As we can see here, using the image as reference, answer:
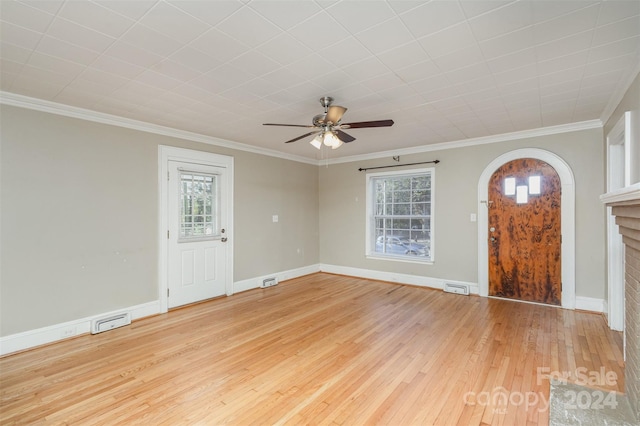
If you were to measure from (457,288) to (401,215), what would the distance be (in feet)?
5.36

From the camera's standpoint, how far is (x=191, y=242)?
450cm

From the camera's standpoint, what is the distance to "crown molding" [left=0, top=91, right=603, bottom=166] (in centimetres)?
310

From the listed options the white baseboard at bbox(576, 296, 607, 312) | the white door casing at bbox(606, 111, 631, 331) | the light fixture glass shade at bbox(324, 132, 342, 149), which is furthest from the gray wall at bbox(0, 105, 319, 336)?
the white baseboard at bbox(576, 296, 607, 312)

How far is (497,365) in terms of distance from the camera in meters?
2.64

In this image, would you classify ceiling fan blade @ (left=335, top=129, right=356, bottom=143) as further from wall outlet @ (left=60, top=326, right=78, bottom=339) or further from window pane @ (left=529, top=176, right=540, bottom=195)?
wall outlet @ (left=60, top=326, right=78, bottom=339)

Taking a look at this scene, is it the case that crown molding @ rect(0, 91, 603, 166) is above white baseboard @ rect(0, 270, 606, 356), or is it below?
above

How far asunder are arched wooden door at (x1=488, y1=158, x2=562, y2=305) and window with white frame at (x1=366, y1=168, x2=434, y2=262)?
1.03 m

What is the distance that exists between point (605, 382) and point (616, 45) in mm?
2551

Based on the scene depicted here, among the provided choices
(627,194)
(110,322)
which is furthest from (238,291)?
(627,194)

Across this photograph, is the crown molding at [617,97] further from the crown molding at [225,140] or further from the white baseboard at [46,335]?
the white baseboard at [46,335]

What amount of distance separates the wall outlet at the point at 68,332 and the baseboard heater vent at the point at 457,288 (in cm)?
515

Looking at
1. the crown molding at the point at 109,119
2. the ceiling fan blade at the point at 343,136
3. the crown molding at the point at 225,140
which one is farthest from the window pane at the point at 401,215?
the ceiling fan blade at the point at 343,136

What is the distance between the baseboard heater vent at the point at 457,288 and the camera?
15.9 feet

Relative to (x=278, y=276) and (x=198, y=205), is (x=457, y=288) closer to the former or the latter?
(x=278, y=276)
